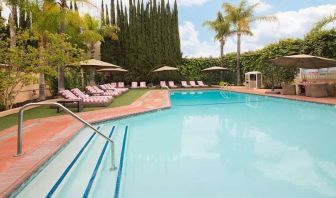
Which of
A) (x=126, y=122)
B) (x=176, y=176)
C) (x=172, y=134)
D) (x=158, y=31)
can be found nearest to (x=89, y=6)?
(x=126, y=122)

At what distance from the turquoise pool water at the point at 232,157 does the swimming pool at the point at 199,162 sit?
0.05ft

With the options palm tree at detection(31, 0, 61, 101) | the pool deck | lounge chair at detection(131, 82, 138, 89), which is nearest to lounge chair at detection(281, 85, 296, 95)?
the pool deck

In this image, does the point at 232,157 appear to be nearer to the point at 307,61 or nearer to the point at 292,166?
the point at 292,166

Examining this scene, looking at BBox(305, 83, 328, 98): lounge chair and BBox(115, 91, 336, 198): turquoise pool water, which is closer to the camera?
BBox(115, 91, 336, 198): turquoise pool water

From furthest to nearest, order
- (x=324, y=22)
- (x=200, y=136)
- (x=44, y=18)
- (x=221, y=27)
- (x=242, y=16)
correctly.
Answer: (x=221, y=27) → (x=242, y=16) → (x=44, y=18) → (x=324, y=22) → (x=200, y=136)

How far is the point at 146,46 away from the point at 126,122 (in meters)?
24.2

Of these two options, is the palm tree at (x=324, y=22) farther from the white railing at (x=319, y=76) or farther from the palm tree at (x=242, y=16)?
the palm tree at (x=242, y=16)

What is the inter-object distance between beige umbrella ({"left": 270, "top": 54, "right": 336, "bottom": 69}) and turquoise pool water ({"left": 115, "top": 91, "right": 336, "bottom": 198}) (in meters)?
5.03

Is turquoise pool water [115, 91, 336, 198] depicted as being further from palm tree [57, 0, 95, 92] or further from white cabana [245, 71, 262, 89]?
white cabana [245, 71, 262, 89]

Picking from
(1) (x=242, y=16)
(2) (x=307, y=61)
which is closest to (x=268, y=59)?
(1) (x=242, y=16)

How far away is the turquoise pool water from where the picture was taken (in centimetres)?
421

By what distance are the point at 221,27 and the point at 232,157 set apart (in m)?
25.9

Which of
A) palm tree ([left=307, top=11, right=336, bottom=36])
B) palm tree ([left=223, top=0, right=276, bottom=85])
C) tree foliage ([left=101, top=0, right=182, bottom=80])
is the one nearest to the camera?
palm tree ([left=307, top=11, right=336, bottom=36])

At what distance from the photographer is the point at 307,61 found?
50.0ft
